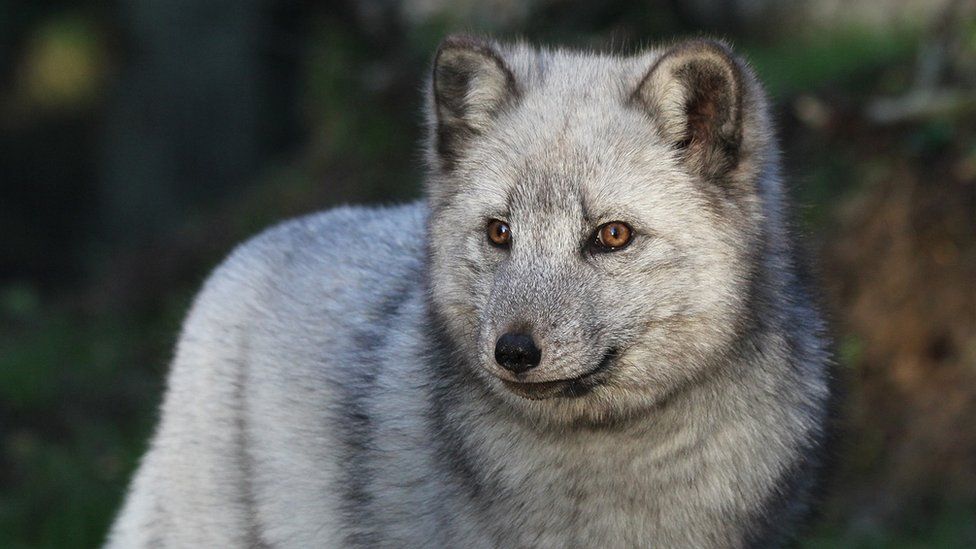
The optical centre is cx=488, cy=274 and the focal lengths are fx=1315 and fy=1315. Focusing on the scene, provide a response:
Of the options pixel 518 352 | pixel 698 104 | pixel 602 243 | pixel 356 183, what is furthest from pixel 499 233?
pixel 356 183

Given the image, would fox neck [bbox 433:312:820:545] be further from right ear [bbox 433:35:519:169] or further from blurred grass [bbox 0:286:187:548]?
blurred grass [bbox 0:286:187:548]

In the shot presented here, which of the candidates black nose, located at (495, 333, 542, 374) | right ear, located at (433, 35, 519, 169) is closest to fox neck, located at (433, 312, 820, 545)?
black nose, located at (495, 333, 542, 374)

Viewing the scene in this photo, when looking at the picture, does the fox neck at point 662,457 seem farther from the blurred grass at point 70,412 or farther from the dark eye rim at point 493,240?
the blurred grass at point 70,412

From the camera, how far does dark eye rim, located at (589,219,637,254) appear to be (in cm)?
363

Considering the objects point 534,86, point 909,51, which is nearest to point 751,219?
point 534,86

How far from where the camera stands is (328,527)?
4191mm

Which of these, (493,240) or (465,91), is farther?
(465,91)

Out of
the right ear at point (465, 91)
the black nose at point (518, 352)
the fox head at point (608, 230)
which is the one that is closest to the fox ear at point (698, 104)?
the fox head at point (608, 230)

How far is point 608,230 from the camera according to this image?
11.9 ft

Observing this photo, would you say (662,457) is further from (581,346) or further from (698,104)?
(698,104)

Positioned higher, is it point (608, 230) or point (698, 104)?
point (698, 104)

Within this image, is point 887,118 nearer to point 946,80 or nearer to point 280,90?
point 946,80

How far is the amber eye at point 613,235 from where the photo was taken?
363 cm

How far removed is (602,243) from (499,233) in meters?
0.31
